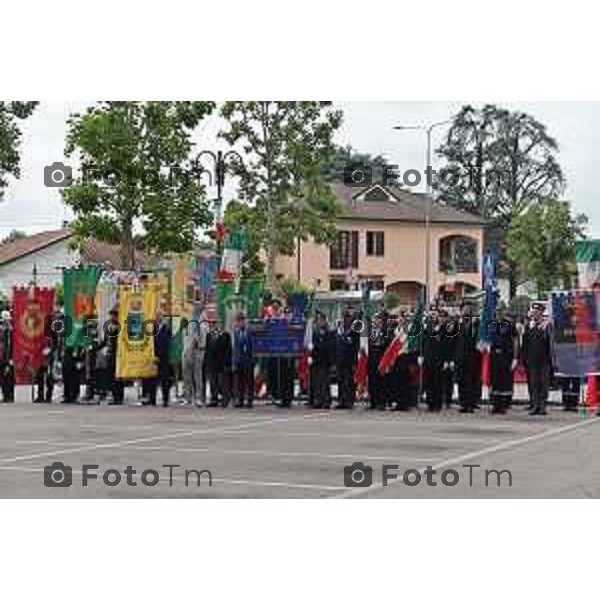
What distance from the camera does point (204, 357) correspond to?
74.9 feet

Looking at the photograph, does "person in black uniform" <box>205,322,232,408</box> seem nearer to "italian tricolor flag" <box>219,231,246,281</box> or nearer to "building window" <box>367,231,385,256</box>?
"italian tricolor flag" <box>219,231,246,281</box>

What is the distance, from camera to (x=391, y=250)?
69688mm

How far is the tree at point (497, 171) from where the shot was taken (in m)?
77.6

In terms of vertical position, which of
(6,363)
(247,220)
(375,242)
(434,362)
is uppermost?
(375,242)

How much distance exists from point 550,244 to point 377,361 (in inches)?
1660

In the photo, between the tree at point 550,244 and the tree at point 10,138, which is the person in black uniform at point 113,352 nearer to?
the tree at point 10,138

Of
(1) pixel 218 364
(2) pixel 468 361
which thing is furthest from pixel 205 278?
(2) pixel 468 361

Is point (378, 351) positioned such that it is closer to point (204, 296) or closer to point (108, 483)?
point (204, 296)

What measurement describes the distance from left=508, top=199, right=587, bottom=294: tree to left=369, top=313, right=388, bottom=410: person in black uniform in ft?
135

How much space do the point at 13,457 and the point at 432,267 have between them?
2240 inches

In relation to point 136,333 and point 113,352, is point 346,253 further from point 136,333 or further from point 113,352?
point 136,333

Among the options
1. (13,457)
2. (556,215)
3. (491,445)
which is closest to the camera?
(13,457)
